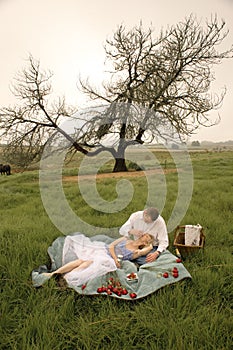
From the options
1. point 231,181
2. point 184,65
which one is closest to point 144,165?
point 231,181

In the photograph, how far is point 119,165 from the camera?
6910mm

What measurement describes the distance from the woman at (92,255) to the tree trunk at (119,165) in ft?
11.9

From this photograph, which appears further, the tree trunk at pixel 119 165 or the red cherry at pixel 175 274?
the tree trunk at pixel 119 165

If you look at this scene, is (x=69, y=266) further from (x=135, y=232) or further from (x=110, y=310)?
(x=135, y=232)

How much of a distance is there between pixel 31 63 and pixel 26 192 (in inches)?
132

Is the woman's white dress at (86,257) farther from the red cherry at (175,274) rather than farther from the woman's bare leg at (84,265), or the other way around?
the red cherry at (175,274)

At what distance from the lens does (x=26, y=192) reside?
18.8 ft

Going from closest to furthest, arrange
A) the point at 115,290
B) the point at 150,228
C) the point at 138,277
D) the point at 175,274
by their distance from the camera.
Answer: the point at 115,290 < the point at 175,274 < the point at 138,277 < the point at 150,228

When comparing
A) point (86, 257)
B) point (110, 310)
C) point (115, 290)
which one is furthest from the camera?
point (86, 257)

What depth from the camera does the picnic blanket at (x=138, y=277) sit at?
2.27 meters

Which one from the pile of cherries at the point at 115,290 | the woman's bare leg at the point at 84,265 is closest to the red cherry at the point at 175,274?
the pile of cherries at the point at 115,290

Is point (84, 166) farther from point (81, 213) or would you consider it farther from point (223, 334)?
point (223, 334)

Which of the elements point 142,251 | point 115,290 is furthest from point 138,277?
point 142,251

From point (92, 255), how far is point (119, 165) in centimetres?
426
